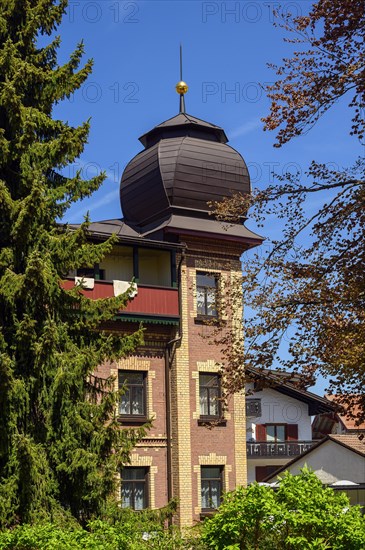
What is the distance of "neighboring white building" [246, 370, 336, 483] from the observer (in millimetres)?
43094

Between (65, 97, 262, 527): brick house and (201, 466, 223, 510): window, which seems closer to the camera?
(65, 97, 262, 527): brick house

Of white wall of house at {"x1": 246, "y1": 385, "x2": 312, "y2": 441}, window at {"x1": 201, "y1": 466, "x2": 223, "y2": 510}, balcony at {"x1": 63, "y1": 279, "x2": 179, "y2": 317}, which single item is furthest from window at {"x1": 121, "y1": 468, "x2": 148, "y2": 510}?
white wall of house at {"x1": 246, "y1": 385, "x2": 312, "y2": 441}

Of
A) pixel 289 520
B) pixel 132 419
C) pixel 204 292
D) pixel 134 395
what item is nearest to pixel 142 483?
pixel 132 419

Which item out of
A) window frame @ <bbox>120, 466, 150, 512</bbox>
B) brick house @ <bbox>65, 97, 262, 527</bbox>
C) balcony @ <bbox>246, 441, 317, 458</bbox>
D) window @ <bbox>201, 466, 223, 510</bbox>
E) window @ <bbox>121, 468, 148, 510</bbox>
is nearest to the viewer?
window @ <bbox>121, 468, 148, 510</bbox>

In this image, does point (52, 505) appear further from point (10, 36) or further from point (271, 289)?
point (10, 36)

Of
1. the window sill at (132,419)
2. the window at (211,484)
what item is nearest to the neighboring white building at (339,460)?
the window at (211,484)

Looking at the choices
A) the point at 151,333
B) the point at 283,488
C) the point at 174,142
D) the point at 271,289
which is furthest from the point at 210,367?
the point at 283,488

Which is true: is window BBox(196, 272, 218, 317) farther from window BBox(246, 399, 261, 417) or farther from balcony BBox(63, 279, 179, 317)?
window BBox(246, 399, 261, 417)

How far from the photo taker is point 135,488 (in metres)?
30.0

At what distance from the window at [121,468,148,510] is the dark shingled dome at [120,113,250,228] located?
361 inches

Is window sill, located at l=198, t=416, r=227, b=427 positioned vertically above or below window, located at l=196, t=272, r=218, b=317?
below

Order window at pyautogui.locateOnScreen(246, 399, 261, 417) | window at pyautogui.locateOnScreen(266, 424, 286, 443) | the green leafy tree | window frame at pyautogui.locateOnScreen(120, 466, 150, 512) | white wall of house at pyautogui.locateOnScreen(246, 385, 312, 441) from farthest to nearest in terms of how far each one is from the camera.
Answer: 1. window at pyautogui.locateOnScreen(266, 424, 286, 443)
2. white wall of house at pyautogui.locateOnScreen(246, 385, 312, 441)
3. window at pyautogui.locateOnScreen(246, 399, 261, 417)
4. window frame at pyautogui.locateOnScreen(120, 466, 150, 512)
5. the green leafy tree

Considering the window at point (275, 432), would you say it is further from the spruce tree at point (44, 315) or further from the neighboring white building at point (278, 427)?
the spruce tree at point (44, 315)

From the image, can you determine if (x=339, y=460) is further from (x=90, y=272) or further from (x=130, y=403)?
(x=90, y=272)
